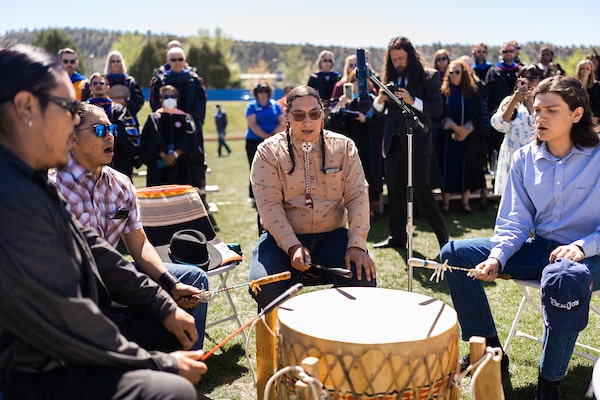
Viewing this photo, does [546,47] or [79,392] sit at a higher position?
[546,47]

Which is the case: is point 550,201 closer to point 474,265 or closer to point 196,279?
point 474,265

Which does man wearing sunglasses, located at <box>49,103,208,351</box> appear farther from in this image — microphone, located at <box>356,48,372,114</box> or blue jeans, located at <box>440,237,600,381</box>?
microphone, located at <box>356,48,372,114</box>

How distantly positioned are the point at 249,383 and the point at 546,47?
8.29 meters

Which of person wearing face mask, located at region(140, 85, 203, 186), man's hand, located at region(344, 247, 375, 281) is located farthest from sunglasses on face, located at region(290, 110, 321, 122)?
person wearing face mask, located at region(140, 85, 203, 186)

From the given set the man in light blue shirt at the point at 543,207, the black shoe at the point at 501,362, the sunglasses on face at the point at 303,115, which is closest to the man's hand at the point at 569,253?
the man in light blue shirt at the point at 543,207

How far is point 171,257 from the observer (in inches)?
143

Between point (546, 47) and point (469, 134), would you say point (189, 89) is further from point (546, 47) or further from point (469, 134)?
point (546, 47)

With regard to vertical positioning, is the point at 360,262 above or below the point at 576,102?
below

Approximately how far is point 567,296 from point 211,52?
53732 millimetres

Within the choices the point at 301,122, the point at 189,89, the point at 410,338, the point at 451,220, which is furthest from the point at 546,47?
the point at 410,338

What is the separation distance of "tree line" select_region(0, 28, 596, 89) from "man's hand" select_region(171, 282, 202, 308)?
10037 mm

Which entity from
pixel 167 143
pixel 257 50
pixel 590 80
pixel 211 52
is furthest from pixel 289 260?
pixel 257 50

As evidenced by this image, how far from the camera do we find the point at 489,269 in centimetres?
311

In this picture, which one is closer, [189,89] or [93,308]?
[93,308]
